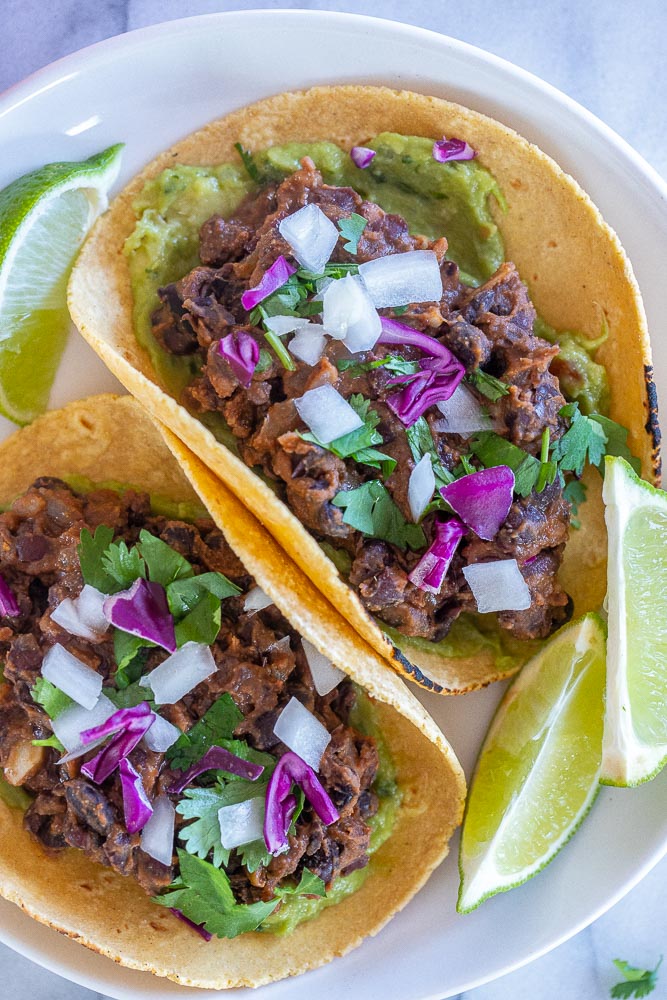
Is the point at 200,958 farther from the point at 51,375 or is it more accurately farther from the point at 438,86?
the point at 438,86

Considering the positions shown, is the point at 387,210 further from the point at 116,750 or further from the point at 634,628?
the point at 116,750

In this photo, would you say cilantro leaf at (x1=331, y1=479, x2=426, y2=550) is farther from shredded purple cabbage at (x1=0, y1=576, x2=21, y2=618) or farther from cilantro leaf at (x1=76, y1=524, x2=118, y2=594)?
shredded purple cabbage at (x1=0, y1=576, x2=21, y2=618)

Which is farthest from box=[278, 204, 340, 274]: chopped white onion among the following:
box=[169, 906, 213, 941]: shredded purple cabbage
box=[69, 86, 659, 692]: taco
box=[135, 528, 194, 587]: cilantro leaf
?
box=[169, 906, 213, 941]: shredded purple cabbage

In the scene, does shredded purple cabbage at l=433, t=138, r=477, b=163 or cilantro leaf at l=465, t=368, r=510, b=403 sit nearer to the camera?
cilantro leaf at l=465, t=368, r=510, b=403

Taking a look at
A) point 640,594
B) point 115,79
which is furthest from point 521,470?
point 115,79

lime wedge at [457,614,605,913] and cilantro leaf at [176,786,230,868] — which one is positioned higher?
cilantro leaf at [176,786,230,868]

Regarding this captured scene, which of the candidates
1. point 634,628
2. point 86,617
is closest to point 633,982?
point 634,628
